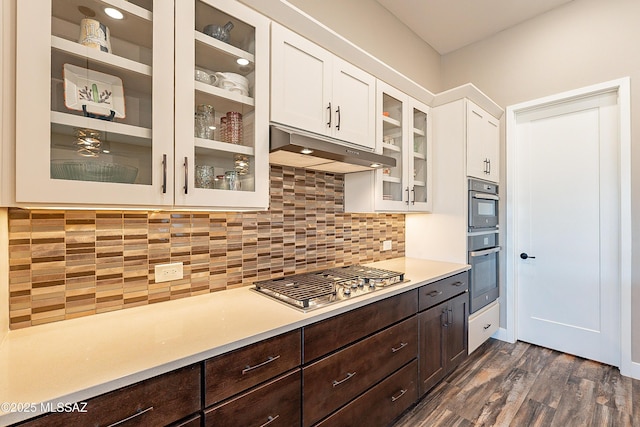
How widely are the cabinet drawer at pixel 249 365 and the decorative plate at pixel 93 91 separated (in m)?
0.97

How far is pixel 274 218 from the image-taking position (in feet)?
6.23

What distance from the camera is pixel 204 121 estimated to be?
4.33 feet

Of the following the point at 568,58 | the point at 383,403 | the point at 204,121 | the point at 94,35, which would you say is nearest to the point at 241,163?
the point at 204,121

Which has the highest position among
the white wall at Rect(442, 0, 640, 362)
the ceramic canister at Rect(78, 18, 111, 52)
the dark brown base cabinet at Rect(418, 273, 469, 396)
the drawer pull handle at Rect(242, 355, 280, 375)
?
the white wall at Rect(442, 0, 640, 362)

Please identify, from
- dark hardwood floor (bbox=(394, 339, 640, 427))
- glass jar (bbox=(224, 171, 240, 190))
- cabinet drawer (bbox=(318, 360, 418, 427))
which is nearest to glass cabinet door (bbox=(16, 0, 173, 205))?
glass jar (bbox=(224, 171, 240, 190))

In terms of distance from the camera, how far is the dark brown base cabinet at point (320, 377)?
2.88 ft

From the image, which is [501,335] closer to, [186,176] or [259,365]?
[259,365]

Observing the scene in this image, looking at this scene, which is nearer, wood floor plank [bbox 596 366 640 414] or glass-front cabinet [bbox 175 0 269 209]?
glass-front cabinet [bbox 175 0 269 209]

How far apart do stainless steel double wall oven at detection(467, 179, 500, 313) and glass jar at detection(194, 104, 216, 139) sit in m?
2.13

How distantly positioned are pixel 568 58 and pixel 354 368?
3224mm

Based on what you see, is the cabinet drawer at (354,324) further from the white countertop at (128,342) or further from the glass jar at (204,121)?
the glass jar at (204,121)

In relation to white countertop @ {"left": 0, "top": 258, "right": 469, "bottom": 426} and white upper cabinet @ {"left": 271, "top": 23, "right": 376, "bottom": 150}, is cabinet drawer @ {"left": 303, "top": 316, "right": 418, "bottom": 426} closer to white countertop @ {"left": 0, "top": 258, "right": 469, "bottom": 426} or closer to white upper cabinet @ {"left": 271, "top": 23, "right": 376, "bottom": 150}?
white countertop @ {"left": 0, "top": 258, "right": 469, "bottom": 426}

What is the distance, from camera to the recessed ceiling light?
1.06 metres

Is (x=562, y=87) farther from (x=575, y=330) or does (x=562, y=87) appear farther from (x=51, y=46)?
(x=51, y=46)
